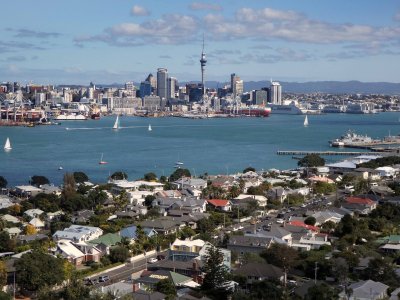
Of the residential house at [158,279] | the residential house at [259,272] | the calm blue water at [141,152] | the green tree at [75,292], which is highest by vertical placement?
the green tree at [75,292]

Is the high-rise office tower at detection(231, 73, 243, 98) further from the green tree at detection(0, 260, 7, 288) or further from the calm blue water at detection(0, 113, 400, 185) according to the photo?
the green tree at detection(0, 260, 7, 288)

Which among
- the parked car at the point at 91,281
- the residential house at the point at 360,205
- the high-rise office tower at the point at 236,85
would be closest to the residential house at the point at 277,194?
the residential house at the point at 360,205

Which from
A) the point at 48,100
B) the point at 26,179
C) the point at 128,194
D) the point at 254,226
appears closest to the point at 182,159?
the point at 26,179

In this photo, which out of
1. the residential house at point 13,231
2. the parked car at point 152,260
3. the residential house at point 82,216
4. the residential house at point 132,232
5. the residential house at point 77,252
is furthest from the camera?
the residential house at point 82,216

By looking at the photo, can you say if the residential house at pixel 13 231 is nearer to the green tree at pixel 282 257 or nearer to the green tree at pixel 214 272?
the green tree at pixel 214 272

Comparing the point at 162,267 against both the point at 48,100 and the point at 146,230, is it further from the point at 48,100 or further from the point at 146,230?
the point at 48,100

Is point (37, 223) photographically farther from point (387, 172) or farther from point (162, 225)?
point (387, 172)
